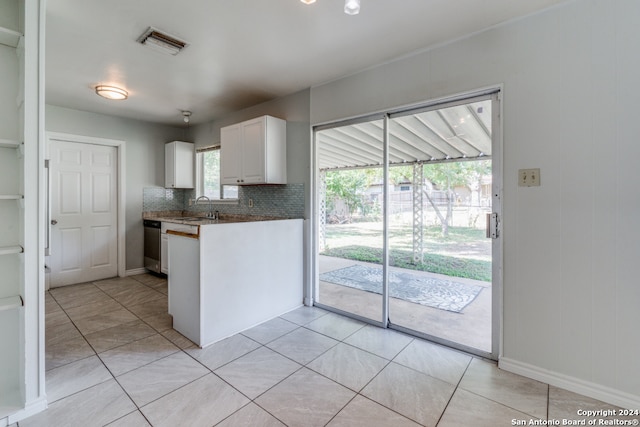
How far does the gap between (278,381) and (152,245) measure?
349 centimetres

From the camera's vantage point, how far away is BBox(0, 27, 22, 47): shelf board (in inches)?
59.2

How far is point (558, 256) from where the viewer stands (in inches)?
73.0

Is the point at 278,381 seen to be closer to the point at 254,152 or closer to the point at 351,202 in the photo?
the point at 351,202

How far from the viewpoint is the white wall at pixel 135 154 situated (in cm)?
412

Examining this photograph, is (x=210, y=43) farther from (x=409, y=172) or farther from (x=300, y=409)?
(x=300, y=409)

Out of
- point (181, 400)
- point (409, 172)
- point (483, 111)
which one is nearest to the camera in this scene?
point (181, 400)

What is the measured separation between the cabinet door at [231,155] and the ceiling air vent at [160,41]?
1.19 metres

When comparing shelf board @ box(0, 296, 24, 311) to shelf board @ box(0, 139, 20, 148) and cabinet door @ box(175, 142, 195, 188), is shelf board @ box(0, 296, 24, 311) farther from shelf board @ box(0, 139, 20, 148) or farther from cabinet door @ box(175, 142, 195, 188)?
cabinet door @ box(175, 142, 195, 188)

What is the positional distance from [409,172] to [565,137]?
1183 millimetres

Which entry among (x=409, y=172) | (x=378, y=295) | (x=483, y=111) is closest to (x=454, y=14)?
(x=483, y=111)


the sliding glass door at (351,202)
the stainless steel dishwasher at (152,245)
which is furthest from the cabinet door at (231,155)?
the stainless steel dishwasher at (152,245)

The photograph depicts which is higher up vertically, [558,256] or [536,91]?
[536,91]

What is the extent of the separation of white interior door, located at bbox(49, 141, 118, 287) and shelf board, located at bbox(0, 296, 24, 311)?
2.87 m

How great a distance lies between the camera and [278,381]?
1.90m
